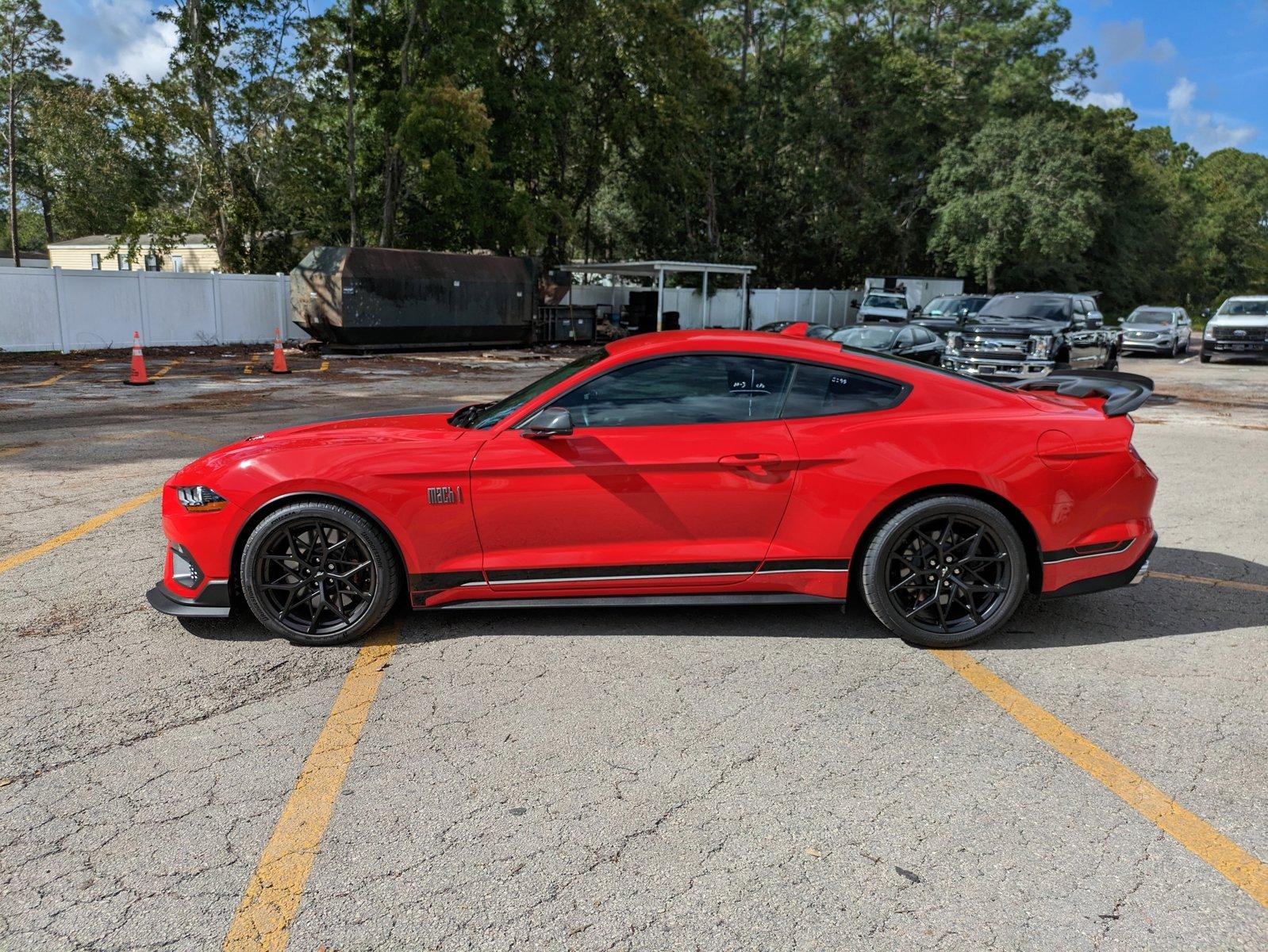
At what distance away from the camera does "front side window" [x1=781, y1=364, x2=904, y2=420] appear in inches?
172

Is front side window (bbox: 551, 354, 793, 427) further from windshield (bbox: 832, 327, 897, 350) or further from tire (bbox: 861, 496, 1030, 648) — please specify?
windshield (bbox: 832, 327, 897, 350)

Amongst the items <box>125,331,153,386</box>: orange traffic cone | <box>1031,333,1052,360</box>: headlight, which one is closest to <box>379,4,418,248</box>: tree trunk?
<box>125,331,153,386</box>: orange traffic cone

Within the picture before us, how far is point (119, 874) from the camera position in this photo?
2.64 meters

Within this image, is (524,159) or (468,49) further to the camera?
(524,159)

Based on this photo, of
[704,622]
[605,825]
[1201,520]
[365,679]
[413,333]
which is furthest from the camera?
[413,333]

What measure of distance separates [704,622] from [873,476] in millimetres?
1174

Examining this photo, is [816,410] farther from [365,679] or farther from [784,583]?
[365,679]

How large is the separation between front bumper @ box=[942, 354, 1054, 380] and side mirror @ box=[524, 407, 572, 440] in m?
11.9

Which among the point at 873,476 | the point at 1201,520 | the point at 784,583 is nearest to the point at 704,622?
the point at 784,583

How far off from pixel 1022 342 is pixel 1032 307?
1923 mm

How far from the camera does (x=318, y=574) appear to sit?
4281mm

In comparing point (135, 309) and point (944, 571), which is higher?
point (135, 309)

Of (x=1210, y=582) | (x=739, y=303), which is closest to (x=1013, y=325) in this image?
(x=1210, y=582)

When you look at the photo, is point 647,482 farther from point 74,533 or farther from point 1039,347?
point 1039,347
